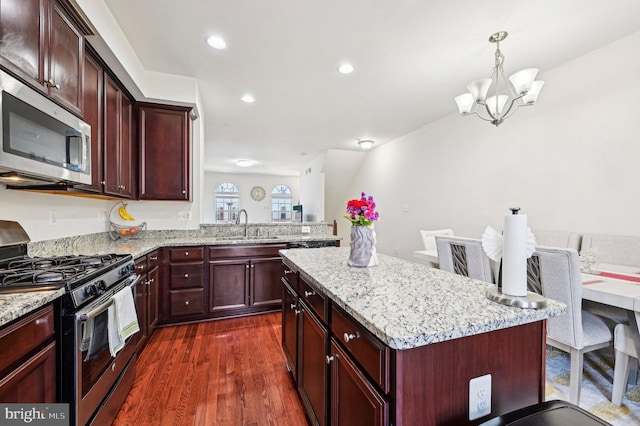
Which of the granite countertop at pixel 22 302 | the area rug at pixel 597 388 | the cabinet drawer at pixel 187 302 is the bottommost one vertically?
the area rug at pixel 597 388

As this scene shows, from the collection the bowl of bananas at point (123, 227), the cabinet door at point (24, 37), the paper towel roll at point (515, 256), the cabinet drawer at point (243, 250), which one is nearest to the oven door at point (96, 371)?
the cabinet door at point (24, 37)

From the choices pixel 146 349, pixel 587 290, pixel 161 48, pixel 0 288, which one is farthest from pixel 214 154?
pixel 587 290

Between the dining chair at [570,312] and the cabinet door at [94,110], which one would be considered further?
the cabinet door at [94,110]

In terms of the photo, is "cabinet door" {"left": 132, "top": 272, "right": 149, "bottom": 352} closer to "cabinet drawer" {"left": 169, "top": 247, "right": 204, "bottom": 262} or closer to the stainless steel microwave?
"cabinet drawer" {"left": 169, "top": 247, "right": 204, "bottom": 262}

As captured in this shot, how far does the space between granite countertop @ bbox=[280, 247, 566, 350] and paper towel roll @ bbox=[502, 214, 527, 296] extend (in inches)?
3.9

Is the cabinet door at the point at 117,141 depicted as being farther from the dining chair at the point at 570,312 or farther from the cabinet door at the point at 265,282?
the dining chair at the point at 570,312

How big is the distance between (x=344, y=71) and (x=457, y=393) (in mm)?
2919

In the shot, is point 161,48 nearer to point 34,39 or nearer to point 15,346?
point 34,39

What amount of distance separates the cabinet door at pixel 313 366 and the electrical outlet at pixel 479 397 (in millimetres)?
566

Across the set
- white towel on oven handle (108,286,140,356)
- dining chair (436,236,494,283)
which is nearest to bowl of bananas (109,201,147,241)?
white towel on oven handle (108,286,140,356)

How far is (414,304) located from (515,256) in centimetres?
41

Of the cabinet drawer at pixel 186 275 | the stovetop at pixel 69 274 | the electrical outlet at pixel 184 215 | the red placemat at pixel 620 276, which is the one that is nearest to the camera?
the stovetop at pixel 69 274

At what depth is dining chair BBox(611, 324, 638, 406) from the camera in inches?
63.2

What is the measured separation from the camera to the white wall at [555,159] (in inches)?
98.4
